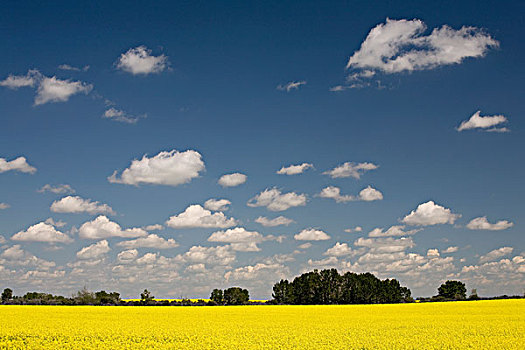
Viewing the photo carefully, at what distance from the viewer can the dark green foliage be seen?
119500mm

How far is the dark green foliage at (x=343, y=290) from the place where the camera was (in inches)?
4705

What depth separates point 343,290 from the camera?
120 metres

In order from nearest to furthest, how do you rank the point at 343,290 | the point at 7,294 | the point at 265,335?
the point at 265,335 → the point at 7,294 → the point at 343,290

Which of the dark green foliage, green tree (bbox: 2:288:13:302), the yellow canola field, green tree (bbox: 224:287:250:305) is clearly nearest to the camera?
the yellow canola field

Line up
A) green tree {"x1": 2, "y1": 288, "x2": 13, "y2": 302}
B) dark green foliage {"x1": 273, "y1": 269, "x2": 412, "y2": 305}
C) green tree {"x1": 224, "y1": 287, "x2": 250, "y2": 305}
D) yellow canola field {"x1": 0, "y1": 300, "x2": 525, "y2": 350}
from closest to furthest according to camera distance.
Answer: yellow canola field {"x1": 0, "y1": 300, "x2": 525, "y2": 350}
green tree {"x1": 2, "y1": 288, "x2": 13, "y2": 302}
green tree {"x1": 224, "y1": 287, "x2": 250, "y2": 305}
dark green foliage {"x1": 273, "y1": 269, "x2": 412, "y2": 305}

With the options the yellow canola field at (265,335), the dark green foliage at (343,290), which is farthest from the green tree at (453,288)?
the yellow canola field at (265,335)

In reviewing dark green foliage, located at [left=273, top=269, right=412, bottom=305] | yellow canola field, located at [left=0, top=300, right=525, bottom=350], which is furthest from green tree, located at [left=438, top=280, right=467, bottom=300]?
yellow canola field, located at [left=0, top=300, right=525, bottom=350]

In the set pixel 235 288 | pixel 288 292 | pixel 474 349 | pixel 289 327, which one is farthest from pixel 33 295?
pixel 474 349

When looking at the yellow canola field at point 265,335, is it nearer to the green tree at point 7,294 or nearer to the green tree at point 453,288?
the green tree at point 7,294

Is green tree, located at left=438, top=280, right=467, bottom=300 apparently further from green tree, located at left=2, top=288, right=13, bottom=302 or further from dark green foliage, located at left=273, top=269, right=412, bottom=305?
green tree, located at left=2, top=288, right=13, bottom=302

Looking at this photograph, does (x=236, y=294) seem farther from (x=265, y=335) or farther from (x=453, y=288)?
(x=265, y=335)

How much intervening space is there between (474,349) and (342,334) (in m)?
9.55

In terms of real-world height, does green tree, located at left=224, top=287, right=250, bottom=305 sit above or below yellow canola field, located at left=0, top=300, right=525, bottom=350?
above

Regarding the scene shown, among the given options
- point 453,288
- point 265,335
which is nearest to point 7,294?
point 265,335
